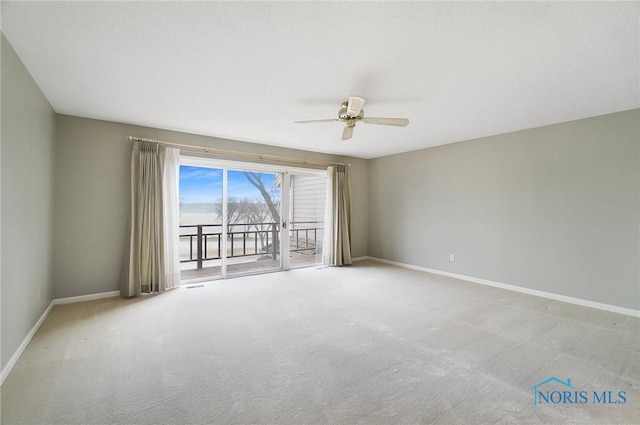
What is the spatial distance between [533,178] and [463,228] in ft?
4.29

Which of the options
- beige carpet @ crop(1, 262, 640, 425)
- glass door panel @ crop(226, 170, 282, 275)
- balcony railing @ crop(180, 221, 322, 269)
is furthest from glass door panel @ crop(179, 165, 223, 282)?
beige carpet @ crop(1, 262, 640, 425)

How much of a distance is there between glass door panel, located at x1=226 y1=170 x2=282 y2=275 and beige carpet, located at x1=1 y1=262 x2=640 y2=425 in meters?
1.88

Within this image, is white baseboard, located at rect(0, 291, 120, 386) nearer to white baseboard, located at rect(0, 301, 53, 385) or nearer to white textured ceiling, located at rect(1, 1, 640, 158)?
white baseboard, located at rect(0, 301, 53, 385)

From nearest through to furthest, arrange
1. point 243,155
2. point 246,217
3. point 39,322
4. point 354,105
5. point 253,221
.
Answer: point 354,105 → point 39,322 → point 243,155 → point 246,217 → point 253,221

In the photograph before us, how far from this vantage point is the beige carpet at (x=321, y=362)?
1730 millimetres

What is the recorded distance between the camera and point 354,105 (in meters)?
2.72

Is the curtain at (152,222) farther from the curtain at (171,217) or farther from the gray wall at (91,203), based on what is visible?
the gray wall at (91,203)

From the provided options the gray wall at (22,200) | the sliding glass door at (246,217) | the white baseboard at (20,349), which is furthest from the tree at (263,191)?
the white baseboard at (20,349)

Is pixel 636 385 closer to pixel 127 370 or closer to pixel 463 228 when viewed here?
pixel 463 228

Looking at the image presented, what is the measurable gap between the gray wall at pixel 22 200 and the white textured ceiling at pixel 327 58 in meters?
0.25

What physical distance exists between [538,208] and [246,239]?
16.9ft

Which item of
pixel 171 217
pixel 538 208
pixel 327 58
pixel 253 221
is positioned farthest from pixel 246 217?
pixel 538 208

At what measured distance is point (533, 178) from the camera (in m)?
4.09

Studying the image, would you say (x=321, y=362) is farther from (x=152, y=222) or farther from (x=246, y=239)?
(x=246, y=239)
